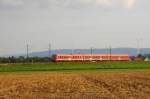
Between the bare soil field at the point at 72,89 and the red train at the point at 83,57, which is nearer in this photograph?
the bare soil field at the point at 72,89

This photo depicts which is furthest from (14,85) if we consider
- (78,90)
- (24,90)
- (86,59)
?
(86,59)

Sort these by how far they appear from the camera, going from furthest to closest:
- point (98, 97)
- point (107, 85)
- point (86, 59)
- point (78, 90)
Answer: point (86, 59)
point (107, 85)
point (78, 90)
point (98, 97)

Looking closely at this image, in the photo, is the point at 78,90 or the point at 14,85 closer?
the point at 78,90

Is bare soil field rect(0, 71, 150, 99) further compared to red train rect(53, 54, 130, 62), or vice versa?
red train rect(53, 54, 130, 62)

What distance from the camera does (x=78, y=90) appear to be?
93.0 feet

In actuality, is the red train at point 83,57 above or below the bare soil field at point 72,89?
above

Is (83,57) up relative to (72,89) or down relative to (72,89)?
up

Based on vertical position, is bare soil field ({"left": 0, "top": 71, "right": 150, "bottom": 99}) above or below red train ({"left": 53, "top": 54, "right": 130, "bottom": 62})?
below

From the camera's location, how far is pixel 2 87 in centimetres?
3164

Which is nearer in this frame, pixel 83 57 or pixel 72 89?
pixel 72 89

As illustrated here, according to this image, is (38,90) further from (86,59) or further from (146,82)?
(86,59)

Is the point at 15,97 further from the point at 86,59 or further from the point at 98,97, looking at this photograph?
the point at 86,59

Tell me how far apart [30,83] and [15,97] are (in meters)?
8.45

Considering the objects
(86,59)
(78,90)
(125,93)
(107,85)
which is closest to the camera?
(125,93)
